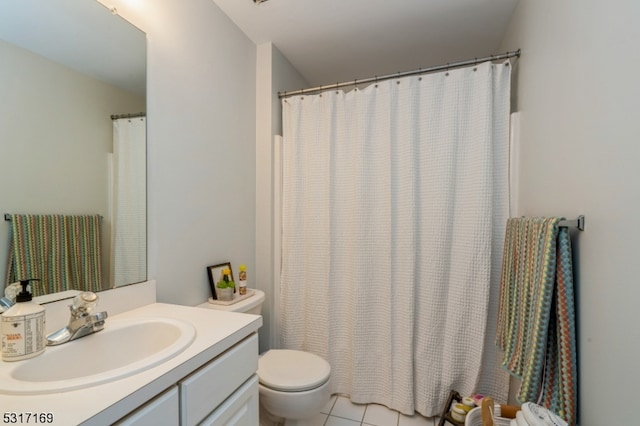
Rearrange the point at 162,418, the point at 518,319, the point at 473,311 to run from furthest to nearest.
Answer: the point at 473,311 → the point at 518,319 → the point at 162,418

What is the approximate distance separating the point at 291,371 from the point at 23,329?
106 centimetres

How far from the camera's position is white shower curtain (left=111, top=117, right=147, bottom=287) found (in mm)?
1110

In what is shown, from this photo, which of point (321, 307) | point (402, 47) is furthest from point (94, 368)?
point (402, 47)

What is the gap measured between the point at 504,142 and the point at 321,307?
1452 millimetres

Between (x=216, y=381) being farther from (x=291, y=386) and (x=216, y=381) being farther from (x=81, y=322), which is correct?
(x=291, y=386)

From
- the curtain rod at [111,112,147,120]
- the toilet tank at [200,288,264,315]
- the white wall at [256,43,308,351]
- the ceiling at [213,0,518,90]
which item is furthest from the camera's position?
the white wall at [256,43,308,351]

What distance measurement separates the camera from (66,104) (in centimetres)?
96

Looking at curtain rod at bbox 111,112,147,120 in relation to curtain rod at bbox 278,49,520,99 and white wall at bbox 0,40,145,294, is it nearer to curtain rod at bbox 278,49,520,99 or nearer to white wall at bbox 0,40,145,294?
white wall at bbox 0,40,145,294

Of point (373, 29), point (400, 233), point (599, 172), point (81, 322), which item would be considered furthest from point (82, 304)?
point (373, 29)

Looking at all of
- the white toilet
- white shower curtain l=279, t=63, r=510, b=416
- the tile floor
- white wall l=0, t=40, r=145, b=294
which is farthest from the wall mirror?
the tile floor

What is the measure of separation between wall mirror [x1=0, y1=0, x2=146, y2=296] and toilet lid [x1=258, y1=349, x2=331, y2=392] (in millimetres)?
758

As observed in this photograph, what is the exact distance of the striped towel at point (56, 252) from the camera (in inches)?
33.2

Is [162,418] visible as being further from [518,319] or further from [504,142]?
[504,142]

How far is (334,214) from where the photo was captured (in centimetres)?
184
